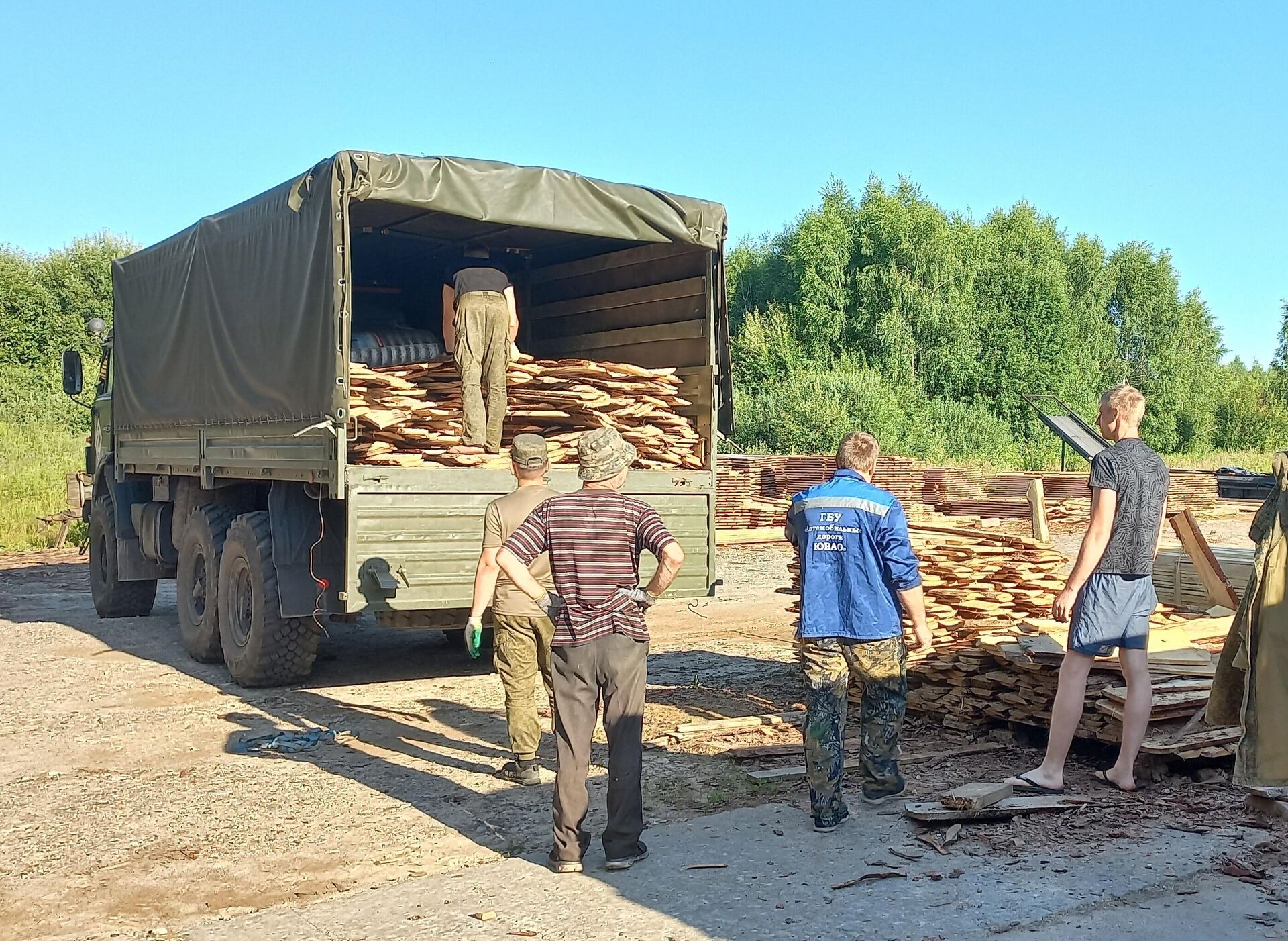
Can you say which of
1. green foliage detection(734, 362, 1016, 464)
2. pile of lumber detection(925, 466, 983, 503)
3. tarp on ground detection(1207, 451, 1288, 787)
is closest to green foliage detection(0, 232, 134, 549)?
green foliage detection(734, 362, 1016, 464)

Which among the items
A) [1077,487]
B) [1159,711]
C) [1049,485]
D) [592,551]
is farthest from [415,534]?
[1077,487]

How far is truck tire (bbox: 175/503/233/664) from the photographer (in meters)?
9.98

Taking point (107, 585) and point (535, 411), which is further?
point (107, 585)

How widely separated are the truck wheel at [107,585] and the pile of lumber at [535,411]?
5.79 m

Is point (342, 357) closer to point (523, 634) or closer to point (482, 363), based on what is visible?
point (482, 363)

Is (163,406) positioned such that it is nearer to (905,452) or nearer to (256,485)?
(256,485)

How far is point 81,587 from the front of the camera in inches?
656

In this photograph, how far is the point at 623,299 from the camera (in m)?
10.0

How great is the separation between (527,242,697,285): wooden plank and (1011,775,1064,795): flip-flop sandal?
15.9 ft

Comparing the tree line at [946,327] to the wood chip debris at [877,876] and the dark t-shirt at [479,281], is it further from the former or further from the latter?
the wood chip debris at [877,876]

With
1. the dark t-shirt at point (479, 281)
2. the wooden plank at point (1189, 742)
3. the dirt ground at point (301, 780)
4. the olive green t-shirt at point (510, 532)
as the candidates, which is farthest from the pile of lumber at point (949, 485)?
the olive green t-shirt at point (510, 532)

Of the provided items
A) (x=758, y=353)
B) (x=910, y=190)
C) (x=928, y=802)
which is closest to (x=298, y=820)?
(x=928, y=802)

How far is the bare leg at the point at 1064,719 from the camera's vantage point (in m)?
5.91

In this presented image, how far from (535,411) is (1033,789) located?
451cm
